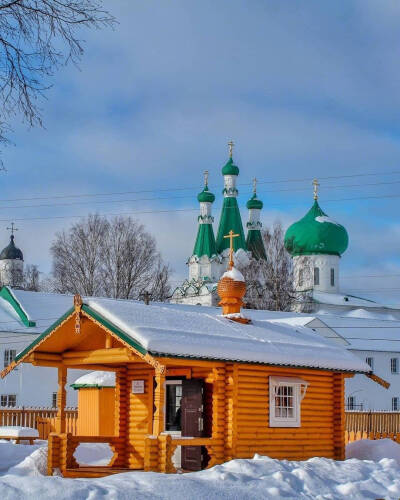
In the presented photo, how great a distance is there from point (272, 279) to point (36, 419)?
101 ft

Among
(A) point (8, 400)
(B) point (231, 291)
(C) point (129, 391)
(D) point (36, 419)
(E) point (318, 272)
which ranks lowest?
(D) point (36, 419)

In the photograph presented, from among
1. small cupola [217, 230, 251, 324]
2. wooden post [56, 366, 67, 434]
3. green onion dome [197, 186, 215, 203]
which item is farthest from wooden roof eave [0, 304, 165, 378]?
green onion dome [197, 186, 215, 203]

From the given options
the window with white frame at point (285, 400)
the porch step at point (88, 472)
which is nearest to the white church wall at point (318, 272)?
the window with white frame at point (285, 400)

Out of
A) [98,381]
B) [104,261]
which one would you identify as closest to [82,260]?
Answer: [104,261]

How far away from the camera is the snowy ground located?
35.6 ft

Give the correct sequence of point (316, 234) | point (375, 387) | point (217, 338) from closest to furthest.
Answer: point (217, 338), point (375, 387), point (316, 234)

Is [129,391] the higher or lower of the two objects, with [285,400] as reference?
higher

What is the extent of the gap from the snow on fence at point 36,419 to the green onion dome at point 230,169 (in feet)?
139

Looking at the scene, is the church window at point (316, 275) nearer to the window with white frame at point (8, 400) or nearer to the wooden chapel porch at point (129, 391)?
the window with white frame at point (8, 400)

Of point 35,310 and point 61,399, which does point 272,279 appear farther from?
point 61,399

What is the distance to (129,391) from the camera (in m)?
18.0

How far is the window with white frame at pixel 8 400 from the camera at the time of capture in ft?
130

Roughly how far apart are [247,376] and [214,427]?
3.89 feet

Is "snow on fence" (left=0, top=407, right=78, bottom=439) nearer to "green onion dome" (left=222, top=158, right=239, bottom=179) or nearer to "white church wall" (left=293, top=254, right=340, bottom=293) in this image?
"white church wall" (left=293, top=254, right=340, bottom=293)
